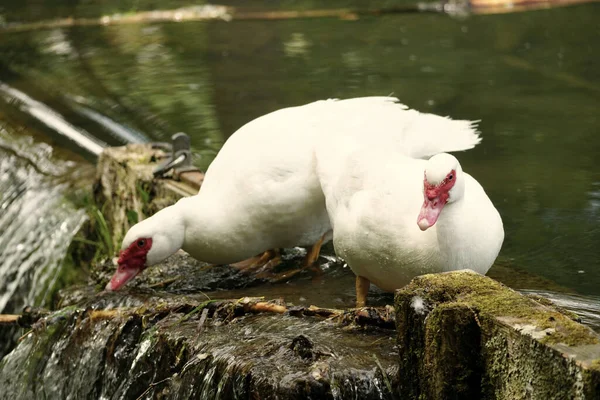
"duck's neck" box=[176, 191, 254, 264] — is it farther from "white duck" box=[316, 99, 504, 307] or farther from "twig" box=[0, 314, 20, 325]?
"twig" box=[0, 314, 20, 325]

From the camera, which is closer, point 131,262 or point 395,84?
point 131,262

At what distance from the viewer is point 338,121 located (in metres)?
4.95

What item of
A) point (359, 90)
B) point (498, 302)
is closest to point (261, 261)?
point (498, 302)

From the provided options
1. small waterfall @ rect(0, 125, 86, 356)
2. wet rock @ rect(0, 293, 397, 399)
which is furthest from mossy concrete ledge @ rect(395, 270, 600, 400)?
small waterfall @ rect(0, 125, 86, 356)

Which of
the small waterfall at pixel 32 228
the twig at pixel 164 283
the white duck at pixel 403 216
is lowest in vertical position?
the small waterfall at pixel 32 228

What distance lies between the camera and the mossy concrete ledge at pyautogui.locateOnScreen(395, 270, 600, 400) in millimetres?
2650

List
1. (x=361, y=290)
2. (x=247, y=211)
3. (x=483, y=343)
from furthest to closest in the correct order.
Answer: (x=247, y=211)
(x=361, y=290)
(x=483, y=343)

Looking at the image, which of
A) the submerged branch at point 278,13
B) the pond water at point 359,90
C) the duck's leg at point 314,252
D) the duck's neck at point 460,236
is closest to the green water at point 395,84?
the pond water at point 359,90

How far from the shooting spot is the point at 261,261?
5.17 metres

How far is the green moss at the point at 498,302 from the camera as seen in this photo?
107 inches

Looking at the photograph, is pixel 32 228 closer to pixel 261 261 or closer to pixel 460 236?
pixel 261 261

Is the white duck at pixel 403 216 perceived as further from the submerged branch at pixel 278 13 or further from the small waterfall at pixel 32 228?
the submerged branch at pixel 278 13

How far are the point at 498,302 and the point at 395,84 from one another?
233 inches

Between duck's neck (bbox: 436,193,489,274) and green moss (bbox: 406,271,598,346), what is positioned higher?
green moss (bbox: 406,271,598,346)
